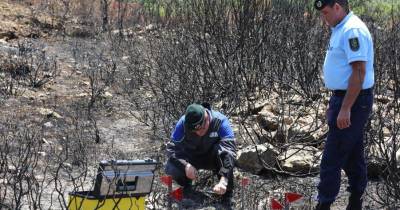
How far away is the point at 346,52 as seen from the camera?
4.03 metres

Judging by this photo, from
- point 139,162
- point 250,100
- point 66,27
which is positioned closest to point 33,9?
point 66,27

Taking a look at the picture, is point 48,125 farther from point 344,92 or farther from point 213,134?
point 344,92

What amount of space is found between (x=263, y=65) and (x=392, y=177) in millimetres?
4096

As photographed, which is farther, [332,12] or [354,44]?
[332,12]

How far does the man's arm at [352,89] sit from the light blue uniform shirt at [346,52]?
0.05 m

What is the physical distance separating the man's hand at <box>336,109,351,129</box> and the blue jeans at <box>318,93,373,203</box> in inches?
3.5

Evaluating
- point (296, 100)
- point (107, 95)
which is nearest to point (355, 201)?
point (296, 100)

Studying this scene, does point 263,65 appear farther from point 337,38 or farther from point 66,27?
point 66,27

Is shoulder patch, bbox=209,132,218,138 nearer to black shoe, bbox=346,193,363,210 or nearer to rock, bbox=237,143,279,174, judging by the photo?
rock, bbox=237,143,279,174

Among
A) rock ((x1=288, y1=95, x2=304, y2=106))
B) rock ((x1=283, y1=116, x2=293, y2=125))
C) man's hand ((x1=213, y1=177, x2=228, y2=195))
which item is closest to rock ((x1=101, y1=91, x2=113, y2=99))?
rock ((x1=288, y1=95, x2=304, y2=106))

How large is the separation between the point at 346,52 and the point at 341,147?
0.59 metres

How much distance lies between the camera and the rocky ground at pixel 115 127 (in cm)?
527

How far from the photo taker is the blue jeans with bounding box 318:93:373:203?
4145 millimetres

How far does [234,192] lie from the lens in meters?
5.42
